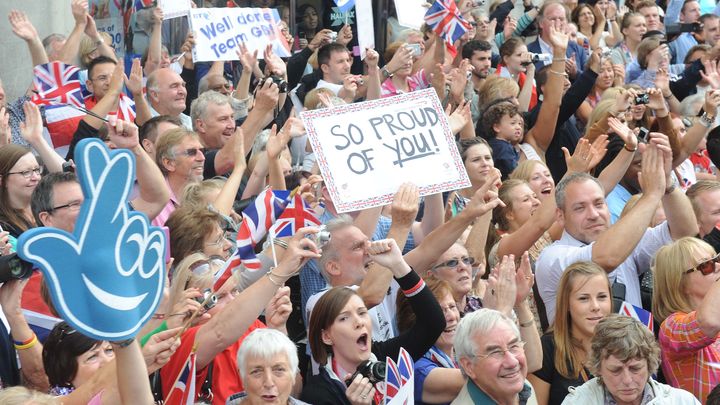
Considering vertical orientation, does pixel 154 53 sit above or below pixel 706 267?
below

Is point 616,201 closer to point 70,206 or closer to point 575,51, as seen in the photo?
point 70,206

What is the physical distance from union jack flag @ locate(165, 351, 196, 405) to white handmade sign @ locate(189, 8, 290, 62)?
5712 millimetres

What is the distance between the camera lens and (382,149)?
20.4ft

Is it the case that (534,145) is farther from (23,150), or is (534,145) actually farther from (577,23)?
(577,23)

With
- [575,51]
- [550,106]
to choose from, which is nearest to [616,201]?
[550,106]

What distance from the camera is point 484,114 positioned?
9.12 m

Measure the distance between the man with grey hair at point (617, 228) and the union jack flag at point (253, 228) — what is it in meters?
1.42

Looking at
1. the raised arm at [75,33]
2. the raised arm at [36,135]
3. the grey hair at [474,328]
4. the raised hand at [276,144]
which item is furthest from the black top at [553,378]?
the raised arm at [75,33]

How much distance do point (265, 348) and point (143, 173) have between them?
207cm

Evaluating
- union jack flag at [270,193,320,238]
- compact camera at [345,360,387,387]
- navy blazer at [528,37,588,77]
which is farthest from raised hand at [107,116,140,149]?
navy blazer at [528,37,588,77]

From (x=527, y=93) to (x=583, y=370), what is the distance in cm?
540

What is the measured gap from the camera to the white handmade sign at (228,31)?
389 inches

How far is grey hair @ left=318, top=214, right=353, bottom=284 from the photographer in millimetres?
5891

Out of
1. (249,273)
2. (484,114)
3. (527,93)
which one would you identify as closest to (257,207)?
(249,273)
